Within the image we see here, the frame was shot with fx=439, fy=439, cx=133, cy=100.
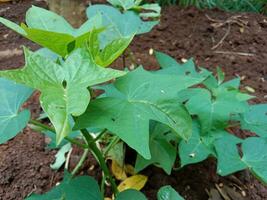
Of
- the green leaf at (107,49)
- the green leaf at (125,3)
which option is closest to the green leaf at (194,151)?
the green leaf at (107,49)

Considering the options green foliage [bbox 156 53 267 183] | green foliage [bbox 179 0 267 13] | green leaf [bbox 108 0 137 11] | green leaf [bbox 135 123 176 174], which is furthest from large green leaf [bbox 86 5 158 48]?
green foliage [bbox 179 0 267 13]

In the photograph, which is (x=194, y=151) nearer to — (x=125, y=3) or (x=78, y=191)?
(x=78, y=191)

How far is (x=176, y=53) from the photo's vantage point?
75.3 inches

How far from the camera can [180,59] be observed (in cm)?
187

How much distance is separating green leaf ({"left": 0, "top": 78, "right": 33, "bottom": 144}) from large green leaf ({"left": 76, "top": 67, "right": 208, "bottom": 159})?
13cm

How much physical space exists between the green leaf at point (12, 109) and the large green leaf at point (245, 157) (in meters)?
0.50

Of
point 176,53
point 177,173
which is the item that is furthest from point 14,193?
point 176,53

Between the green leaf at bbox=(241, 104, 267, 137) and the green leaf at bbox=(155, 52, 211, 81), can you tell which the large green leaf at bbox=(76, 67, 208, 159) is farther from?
the green leaf at bbox=(241, 104, 267, 137)

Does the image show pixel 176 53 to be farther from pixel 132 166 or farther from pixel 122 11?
pixel 132 166

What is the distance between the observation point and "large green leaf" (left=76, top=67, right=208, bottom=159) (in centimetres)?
88

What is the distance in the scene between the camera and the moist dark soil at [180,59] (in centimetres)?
130

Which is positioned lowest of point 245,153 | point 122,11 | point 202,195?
point 202,195

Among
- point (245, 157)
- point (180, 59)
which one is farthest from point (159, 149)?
point (180, 59)

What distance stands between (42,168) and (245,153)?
61 centimetres
